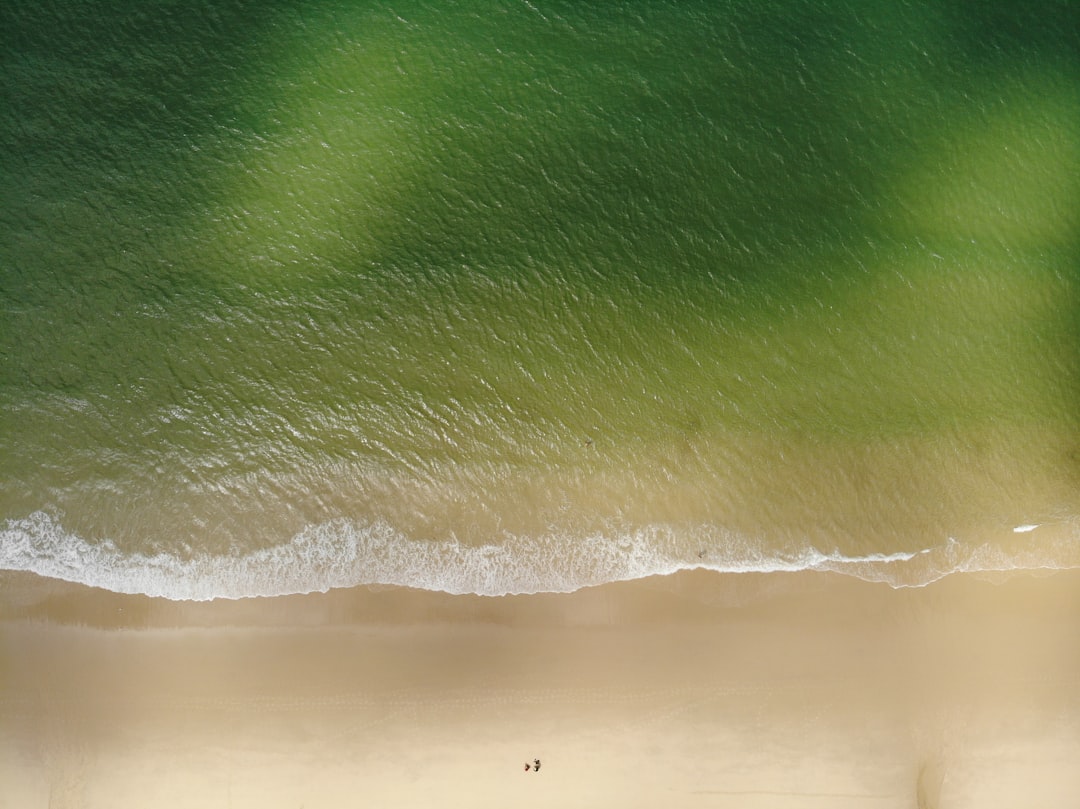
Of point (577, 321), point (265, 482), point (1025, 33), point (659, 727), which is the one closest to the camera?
point (659, 727)

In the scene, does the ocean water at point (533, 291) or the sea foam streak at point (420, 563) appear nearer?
the sea foam streak at point (420, 563)

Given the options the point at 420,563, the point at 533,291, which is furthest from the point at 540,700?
the point at 533,291

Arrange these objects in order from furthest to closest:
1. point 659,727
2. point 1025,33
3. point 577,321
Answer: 1. point 1025,33
2. point 577,321
3. point 659,727

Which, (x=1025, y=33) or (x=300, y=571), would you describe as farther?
(x=1025, y=33)

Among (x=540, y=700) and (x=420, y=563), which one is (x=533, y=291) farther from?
(x=540, y=700)

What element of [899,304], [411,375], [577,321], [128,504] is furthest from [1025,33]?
[128,504]

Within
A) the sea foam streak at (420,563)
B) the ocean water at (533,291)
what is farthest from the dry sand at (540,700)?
the ocean water at (533,291)

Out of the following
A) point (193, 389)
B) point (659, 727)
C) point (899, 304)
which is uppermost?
point (899, 304)

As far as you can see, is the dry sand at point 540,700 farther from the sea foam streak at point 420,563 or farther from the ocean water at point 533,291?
the ocean water at point 533,291

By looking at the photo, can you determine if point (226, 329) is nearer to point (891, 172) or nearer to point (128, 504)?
point (128, 504)
